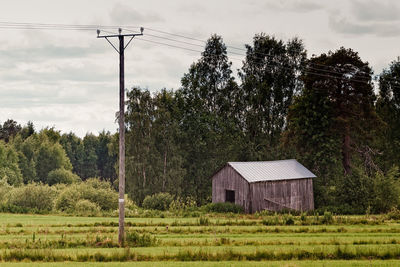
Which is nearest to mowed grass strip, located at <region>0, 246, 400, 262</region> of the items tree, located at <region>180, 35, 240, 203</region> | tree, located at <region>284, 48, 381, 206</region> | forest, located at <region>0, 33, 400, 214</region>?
tree, located at <region>284, 48, 381, 206</region>

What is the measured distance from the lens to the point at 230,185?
45.7m

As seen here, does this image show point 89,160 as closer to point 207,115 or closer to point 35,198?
point 207,115

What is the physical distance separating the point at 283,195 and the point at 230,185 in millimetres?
5549

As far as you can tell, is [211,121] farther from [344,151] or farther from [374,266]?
[374,266]

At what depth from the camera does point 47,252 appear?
704 inches

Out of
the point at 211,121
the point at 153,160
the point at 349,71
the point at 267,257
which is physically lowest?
the point at 267,257

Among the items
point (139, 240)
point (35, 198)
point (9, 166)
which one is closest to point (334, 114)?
point (139, 240)

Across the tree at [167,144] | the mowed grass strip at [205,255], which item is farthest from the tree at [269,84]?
the mowed grass strip at [205,255]

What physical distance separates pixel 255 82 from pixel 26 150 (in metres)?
67.3

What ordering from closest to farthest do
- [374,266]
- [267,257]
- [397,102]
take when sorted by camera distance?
1. [374,266]
2. [267,257]
3. [397,102]

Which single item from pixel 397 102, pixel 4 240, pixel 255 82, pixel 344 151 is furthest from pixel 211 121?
pixel 4 240

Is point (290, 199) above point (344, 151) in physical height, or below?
below

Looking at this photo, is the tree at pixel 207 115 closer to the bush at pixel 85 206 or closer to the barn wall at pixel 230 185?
the barn wall at pixel 230 185

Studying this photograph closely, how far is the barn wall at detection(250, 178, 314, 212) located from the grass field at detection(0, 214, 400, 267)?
14361 millimetres
